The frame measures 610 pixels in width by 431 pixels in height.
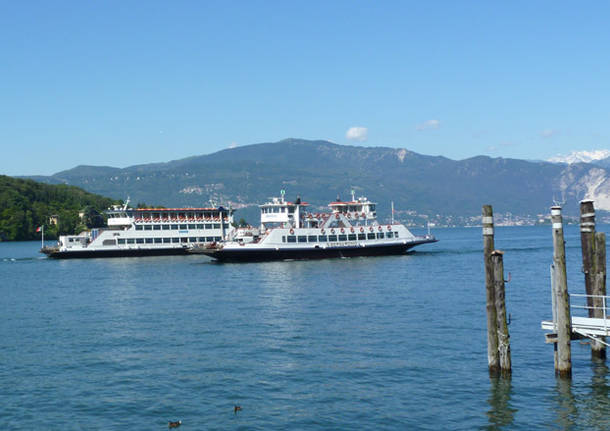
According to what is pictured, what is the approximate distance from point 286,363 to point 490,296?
859 cm

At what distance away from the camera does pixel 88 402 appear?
69.7 ft

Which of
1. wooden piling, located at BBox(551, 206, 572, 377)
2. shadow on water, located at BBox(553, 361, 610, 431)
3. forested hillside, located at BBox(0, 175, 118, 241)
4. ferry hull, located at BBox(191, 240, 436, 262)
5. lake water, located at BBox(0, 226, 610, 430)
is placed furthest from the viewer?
forested hillside, located at BBox(0, 175, 118, 241)

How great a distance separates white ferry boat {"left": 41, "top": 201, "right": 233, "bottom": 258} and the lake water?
1701 inches

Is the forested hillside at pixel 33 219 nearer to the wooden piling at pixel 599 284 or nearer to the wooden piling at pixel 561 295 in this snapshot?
the wooden piling at pixel 599 284

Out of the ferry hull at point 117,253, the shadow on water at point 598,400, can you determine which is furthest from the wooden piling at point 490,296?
the ferry hull at point 117,253

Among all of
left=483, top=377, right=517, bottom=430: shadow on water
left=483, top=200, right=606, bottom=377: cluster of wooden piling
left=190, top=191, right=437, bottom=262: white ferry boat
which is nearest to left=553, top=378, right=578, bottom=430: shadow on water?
left=483, top=200, right=606, bottom=377: cluster of wooden piling

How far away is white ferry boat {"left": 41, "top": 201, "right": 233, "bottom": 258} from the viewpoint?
93.4 metres

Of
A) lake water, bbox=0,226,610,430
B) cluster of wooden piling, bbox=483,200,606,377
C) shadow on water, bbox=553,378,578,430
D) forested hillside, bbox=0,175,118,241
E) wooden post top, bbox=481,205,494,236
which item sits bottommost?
shadow on water, bbox=553,378,578,430

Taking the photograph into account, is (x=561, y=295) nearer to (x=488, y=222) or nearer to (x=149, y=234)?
(x=488, y=222)

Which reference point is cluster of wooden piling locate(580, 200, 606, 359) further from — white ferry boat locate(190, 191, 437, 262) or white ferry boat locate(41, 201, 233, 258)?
white ferry boat locate(41, 201, 233, 258)

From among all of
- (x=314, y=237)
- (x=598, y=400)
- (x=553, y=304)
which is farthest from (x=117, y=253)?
(x=598, y=400)

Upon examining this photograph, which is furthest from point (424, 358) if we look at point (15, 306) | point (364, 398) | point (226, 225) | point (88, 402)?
point (226, 225)

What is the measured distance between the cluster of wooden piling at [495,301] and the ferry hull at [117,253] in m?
74.0

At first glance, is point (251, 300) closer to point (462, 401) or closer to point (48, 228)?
point (462, 401)
